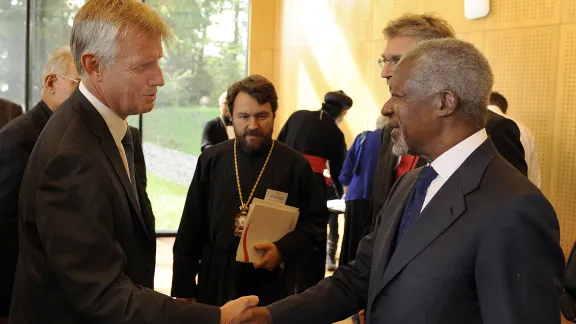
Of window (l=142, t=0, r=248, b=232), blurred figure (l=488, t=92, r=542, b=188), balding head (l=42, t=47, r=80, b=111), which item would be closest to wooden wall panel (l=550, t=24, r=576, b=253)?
blurred figure (l=488, t=92, r=542, b=188)

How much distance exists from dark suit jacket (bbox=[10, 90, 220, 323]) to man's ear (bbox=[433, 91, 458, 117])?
858 mm

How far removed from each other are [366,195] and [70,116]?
12.8 ft

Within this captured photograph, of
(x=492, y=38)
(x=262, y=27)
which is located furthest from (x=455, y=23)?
(x=262, y=27)

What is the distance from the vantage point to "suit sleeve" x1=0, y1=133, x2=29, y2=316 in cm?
278

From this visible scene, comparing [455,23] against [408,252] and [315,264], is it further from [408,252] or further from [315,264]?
[408,252]

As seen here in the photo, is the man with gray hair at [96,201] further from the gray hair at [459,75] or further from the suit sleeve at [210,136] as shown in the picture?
the suit sleeve at [210,136]

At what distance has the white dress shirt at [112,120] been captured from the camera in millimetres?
1879

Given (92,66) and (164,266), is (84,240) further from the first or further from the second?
(164,266)

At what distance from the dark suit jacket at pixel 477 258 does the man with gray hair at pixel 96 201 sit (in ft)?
1.91

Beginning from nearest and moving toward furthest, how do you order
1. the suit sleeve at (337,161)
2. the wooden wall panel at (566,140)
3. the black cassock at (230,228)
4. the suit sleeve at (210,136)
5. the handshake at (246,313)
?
the handshake at (246,313) < the black cassock at (230,228) < the wooden wall panel at (566,140) < the suit sleeve at (337,161) < the suit sleeve at (210,136)

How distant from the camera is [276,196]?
320 cm

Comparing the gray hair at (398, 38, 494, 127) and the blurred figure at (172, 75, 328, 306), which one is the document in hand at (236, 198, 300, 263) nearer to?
the blurred figure at (172, 75, 328, 306)

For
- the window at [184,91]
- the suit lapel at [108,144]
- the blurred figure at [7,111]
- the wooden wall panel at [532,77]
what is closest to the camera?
the suit lapel at [108,144]

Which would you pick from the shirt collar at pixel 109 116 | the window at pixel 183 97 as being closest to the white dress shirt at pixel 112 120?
the shirt collar at pixel 109 116
